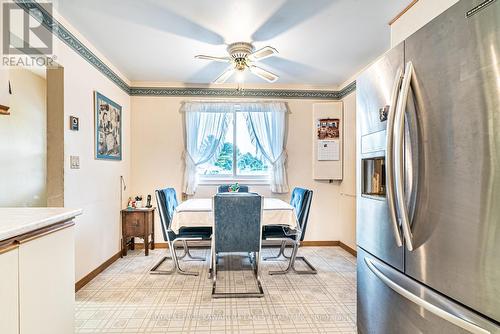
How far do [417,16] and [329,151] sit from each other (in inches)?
93.6

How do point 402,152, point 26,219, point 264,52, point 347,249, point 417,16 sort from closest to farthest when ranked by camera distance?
1. point 402,152
2. point 26,219
3. point 417,16
4. point 264,52
5. point 347,249

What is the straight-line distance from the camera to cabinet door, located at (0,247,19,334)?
3.50 ft

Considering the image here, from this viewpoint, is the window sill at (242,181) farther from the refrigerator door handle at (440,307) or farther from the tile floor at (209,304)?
the refrigerator door handle at (440,307)

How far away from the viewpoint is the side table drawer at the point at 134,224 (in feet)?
12.4

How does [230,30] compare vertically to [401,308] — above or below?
above

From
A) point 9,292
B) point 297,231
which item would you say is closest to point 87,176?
point 9,292

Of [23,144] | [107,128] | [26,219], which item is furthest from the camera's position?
[23,144]

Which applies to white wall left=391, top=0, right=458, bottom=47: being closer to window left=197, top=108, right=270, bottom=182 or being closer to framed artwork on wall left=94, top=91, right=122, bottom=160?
window left=197, top=108, right=270, bottom=182

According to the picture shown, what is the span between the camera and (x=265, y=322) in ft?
7.06

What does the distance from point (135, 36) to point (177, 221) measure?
192cm

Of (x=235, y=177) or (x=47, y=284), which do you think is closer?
(x=47, y=284)

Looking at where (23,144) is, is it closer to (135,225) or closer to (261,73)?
(135,225)

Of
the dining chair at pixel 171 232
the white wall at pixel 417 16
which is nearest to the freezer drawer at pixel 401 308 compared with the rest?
the white wall at pixel 417 16

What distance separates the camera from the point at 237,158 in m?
4.41
